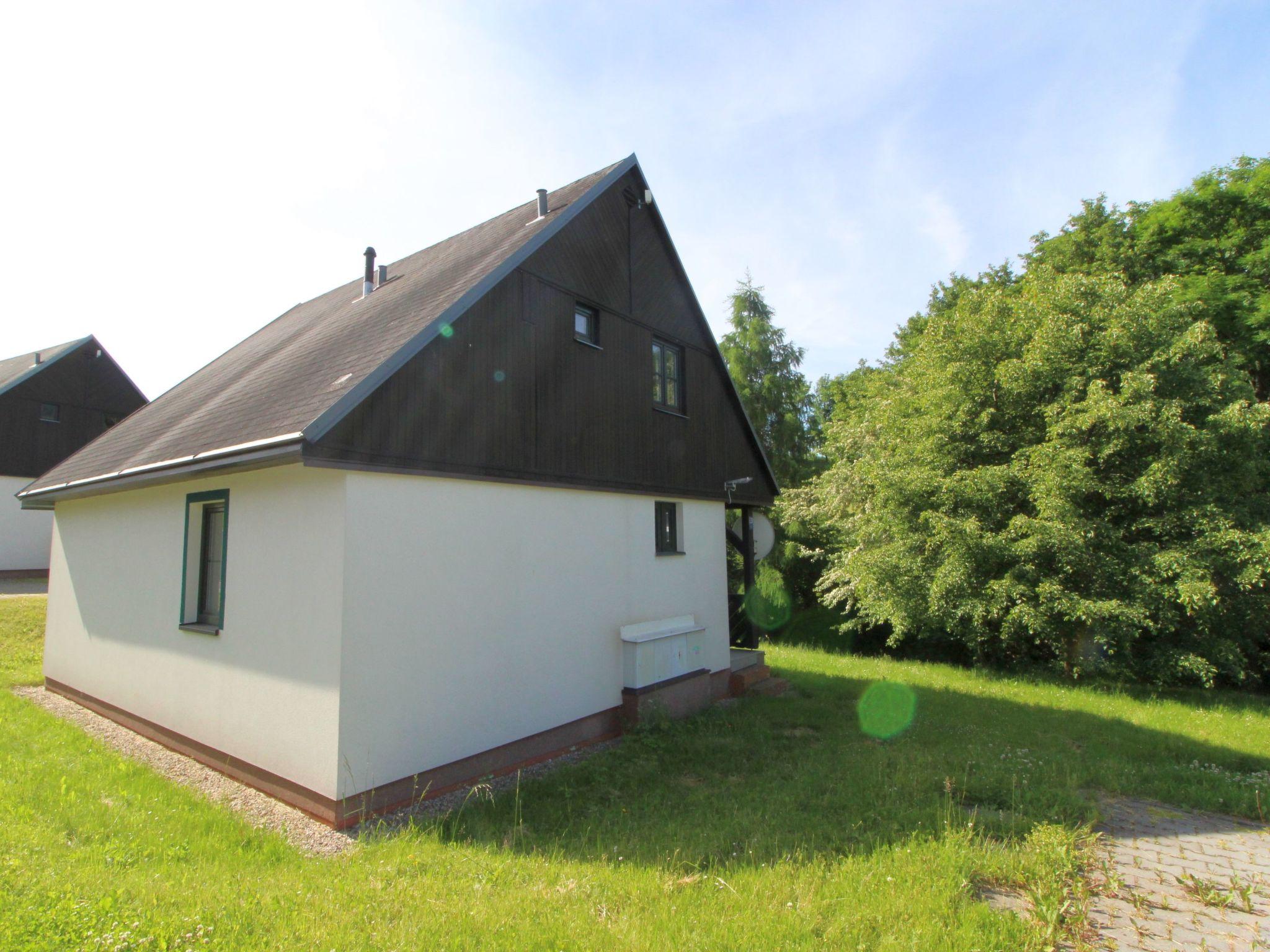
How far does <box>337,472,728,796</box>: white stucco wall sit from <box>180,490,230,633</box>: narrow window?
2659mm

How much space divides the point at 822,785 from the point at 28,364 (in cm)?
3177

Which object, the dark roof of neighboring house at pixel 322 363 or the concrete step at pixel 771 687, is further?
the concrete step at pixel 771 687

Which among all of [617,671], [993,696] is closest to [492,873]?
[617,671]

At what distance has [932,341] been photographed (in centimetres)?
1692

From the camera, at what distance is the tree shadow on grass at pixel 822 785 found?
5.25 meters

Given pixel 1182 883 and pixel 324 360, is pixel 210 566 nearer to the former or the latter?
pixel 324 360

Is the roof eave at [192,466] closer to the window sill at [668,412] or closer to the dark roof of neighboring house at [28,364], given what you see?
the window sill at [668,412]

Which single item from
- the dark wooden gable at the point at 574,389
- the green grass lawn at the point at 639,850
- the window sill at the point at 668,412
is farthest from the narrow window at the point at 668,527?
the green grass lawn at the point at 639,850

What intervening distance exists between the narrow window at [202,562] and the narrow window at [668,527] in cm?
554

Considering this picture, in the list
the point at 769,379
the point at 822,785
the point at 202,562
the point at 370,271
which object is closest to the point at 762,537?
the point at 822,785

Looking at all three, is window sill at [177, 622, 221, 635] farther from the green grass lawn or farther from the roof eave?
the roof eave

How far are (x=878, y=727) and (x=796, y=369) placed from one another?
22529 millimetres

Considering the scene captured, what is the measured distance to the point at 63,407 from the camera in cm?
2427

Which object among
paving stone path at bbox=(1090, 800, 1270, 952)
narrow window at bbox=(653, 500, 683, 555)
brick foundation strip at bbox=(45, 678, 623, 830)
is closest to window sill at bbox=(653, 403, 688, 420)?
narrow window at bbox=(653, 500, 683, 555)
